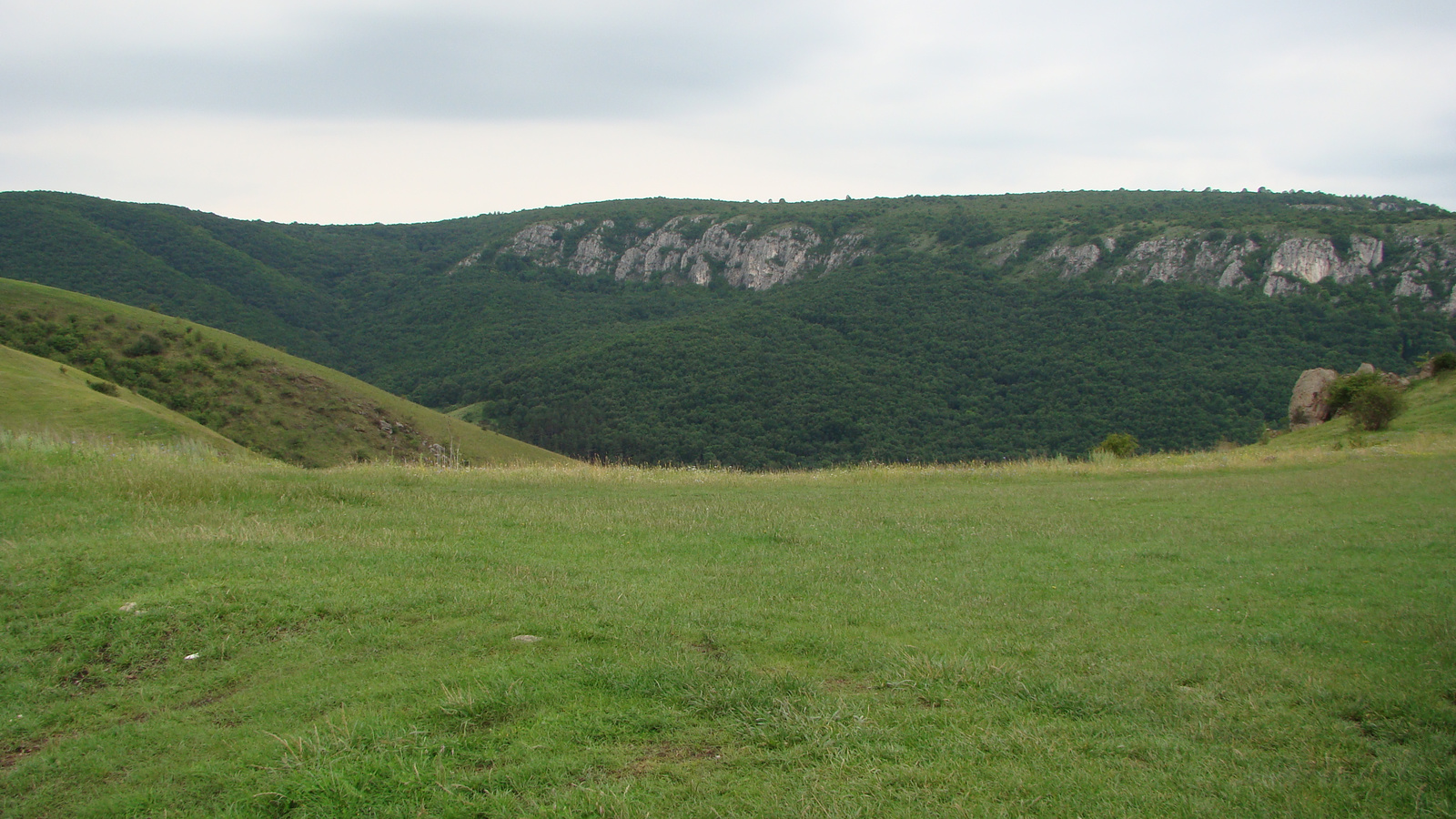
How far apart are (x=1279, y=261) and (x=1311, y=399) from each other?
203 feet

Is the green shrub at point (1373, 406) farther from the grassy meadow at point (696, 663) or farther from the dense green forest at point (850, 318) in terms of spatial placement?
the dense green forest at point (850, 318)

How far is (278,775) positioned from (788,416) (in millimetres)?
73004

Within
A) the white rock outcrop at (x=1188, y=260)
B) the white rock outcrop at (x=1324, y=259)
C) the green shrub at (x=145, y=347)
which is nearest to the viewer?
the green shrub at (x=145, y=347)

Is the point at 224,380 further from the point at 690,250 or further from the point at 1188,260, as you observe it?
the point at 690,250

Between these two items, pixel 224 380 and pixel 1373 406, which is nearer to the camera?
pixel 1373 406

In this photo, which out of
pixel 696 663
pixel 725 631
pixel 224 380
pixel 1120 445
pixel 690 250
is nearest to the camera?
pixel 696 663

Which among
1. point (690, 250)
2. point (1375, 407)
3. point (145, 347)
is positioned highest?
point (690, 250)

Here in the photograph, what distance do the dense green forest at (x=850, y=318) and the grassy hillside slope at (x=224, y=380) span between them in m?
28.6

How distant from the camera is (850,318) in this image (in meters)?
108

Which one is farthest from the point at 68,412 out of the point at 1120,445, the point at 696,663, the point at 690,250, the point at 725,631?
the point at 690,250

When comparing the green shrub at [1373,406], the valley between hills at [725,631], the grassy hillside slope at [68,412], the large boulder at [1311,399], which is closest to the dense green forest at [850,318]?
the large boulder at [1311,399]

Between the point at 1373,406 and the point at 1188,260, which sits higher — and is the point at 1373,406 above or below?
below

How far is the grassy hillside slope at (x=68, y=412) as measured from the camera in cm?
2055

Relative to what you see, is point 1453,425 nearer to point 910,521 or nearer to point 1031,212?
point 910,521
